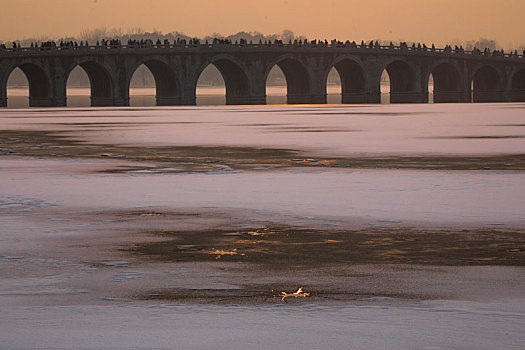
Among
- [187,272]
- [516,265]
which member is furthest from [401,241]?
[187,272]

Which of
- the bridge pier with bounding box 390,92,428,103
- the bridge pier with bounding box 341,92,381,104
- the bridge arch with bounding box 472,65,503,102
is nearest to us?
the bridge pier with bounding box 341,92,381,104

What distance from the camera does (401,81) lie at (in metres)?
126

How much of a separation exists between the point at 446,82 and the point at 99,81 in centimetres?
5075

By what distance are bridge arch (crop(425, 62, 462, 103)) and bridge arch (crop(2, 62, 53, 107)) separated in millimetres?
51984

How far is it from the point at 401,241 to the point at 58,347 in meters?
5.47

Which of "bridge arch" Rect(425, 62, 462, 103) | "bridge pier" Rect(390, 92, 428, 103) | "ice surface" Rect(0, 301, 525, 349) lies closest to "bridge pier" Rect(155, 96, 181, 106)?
"bridge pier" Rect(390, 92, 428, 103)

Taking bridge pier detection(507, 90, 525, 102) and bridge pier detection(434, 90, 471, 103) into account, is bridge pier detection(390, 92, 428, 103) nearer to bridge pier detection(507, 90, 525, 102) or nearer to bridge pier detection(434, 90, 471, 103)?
bridge pier detection(434, 90, 471, 103)

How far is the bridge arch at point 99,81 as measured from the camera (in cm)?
10438

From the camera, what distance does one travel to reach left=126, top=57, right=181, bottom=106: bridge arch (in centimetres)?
10744

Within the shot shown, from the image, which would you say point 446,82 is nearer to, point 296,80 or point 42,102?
point 296,80

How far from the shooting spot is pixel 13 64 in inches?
4023

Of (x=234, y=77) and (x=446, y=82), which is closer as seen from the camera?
(x=234, y=77)

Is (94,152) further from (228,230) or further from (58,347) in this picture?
(58,347)

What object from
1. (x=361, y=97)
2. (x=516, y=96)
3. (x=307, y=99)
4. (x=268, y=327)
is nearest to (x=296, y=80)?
(x=307, y=99)
